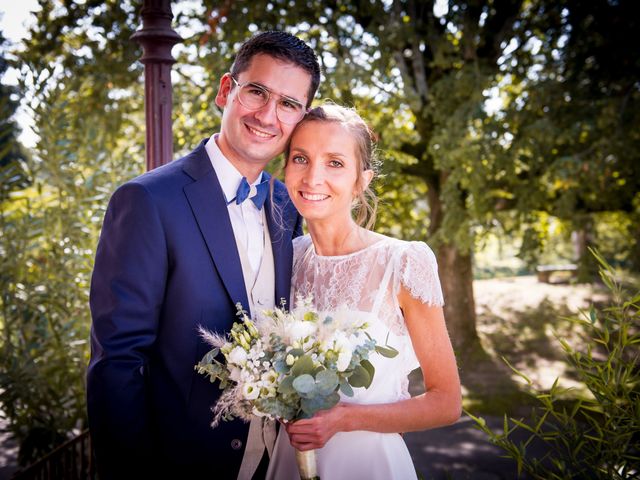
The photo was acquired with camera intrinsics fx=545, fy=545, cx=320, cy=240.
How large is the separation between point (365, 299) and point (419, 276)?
28 centimetres

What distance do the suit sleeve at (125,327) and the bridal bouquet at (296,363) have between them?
13.2 inches

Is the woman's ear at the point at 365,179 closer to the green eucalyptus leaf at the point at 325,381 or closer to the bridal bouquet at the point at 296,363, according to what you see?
the bridal bouquet at the point at 296,363

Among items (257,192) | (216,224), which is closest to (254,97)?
(257,192)

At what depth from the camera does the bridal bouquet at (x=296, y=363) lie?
1772 mm

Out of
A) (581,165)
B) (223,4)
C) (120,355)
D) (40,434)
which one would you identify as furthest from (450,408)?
(223,4)

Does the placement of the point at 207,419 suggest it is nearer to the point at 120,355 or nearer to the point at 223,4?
the point at 120,355

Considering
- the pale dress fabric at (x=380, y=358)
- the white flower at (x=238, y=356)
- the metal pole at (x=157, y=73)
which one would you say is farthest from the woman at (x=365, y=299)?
the metal pole at (x=157, y=73)

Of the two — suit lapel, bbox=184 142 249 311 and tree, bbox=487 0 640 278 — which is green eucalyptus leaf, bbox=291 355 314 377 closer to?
suit lapel, bbox=184 142 249 311

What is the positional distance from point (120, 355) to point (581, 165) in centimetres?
646

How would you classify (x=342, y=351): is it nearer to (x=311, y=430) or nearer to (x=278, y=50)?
(x=311, y=430)

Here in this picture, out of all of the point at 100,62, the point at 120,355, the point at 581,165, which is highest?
the point at 100,62

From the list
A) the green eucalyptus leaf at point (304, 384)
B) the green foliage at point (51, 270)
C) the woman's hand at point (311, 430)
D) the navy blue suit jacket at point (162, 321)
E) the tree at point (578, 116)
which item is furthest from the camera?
the tree at point (578, 116)

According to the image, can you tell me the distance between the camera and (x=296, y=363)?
1.77 meters

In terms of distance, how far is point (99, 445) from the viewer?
2.09 meters
